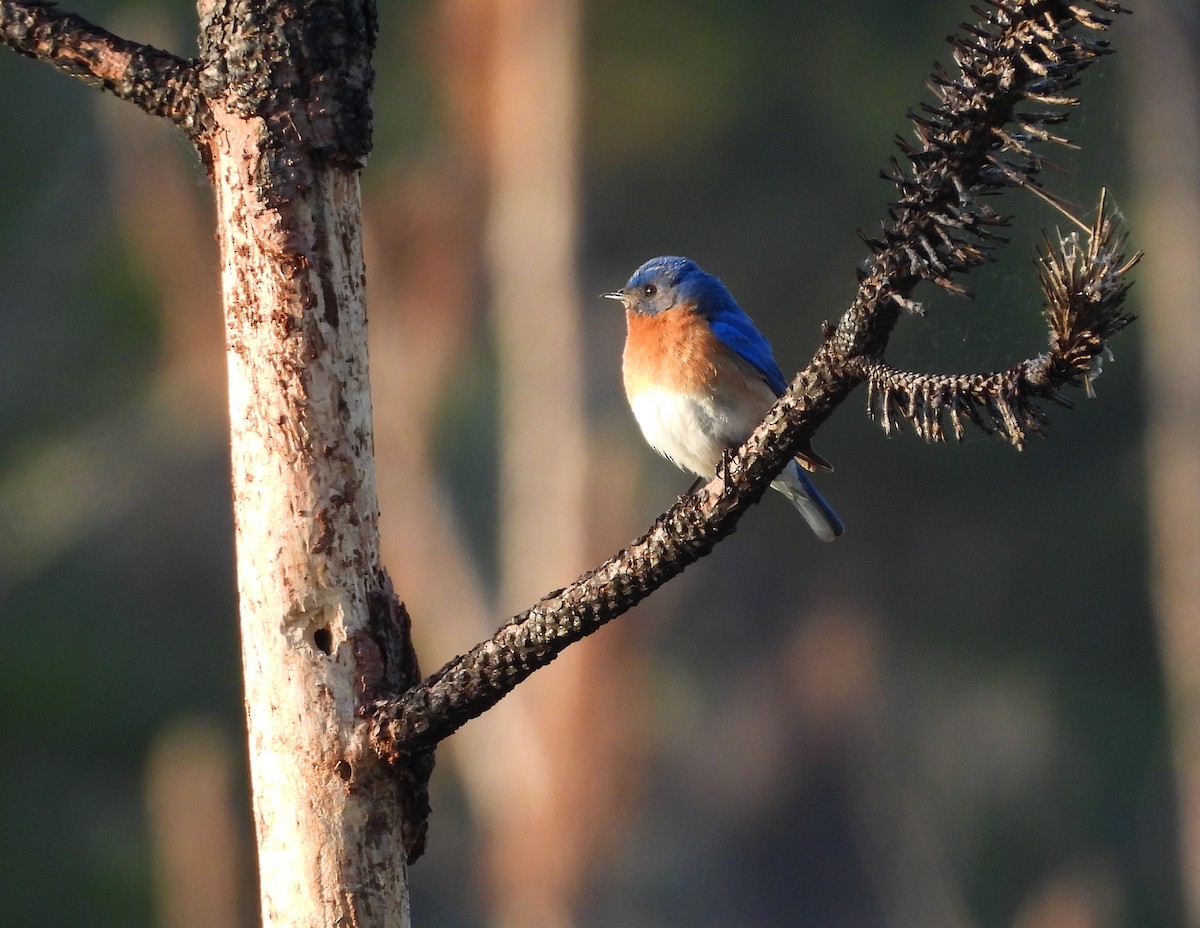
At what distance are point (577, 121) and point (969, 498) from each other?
7.13m

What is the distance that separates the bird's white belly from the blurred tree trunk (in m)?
9.54

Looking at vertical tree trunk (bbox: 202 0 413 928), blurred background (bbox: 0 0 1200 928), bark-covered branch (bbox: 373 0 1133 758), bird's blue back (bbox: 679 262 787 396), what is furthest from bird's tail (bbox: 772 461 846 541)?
blurred background (bbox: 0 0 1200 928)

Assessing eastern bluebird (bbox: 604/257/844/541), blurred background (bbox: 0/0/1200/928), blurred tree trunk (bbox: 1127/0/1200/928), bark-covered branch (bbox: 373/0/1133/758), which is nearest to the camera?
bark-covered branch (bbox: 373/0/1133/758)

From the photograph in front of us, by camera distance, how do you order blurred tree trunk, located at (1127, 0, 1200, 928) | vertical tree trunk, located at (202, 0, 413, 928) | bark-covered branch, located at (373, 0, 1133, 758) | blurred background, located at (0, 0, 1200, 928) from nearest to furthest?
bark-covered branch, located at (373, 0, 1133, 758)
vertical tree trunk, located at (202, 0, 413, 928)
blurred background, located at (0, 0, 1200, 928)
blurred tree trunk, located at (1127, 0, 1200, 928)

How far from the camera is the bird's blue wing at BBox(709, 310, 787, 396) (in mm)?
4078

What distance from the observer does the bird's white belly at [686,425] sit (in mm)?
3951

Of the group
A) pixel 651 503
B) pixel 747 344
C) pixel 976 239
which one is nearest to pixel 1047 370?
pixel 976 239

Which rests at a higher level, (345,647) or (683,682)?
(683,682)

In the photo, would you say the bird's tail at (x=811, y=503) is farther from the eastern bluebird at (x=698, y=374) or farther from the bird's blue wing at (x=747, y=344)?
the bird's blue wing at (x=747, y=344)

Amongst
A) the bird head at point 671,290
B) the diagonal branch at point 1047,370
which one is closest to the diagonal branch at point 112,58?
the diagonal branch at point 1047,370

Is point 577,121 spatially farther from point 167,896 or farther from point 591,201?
point 167,896

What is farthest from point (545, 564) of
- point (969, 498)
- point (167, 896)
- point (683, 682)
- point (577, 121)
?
point (969, 498)

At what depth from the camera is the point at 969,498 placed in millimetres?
16844

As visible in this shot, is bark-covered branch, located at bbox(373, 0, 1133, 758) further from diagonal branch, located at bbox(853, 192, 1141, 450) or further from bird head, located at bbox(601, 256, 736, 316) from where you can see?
bird head, located at bbox(601, 256, 736, 316)
